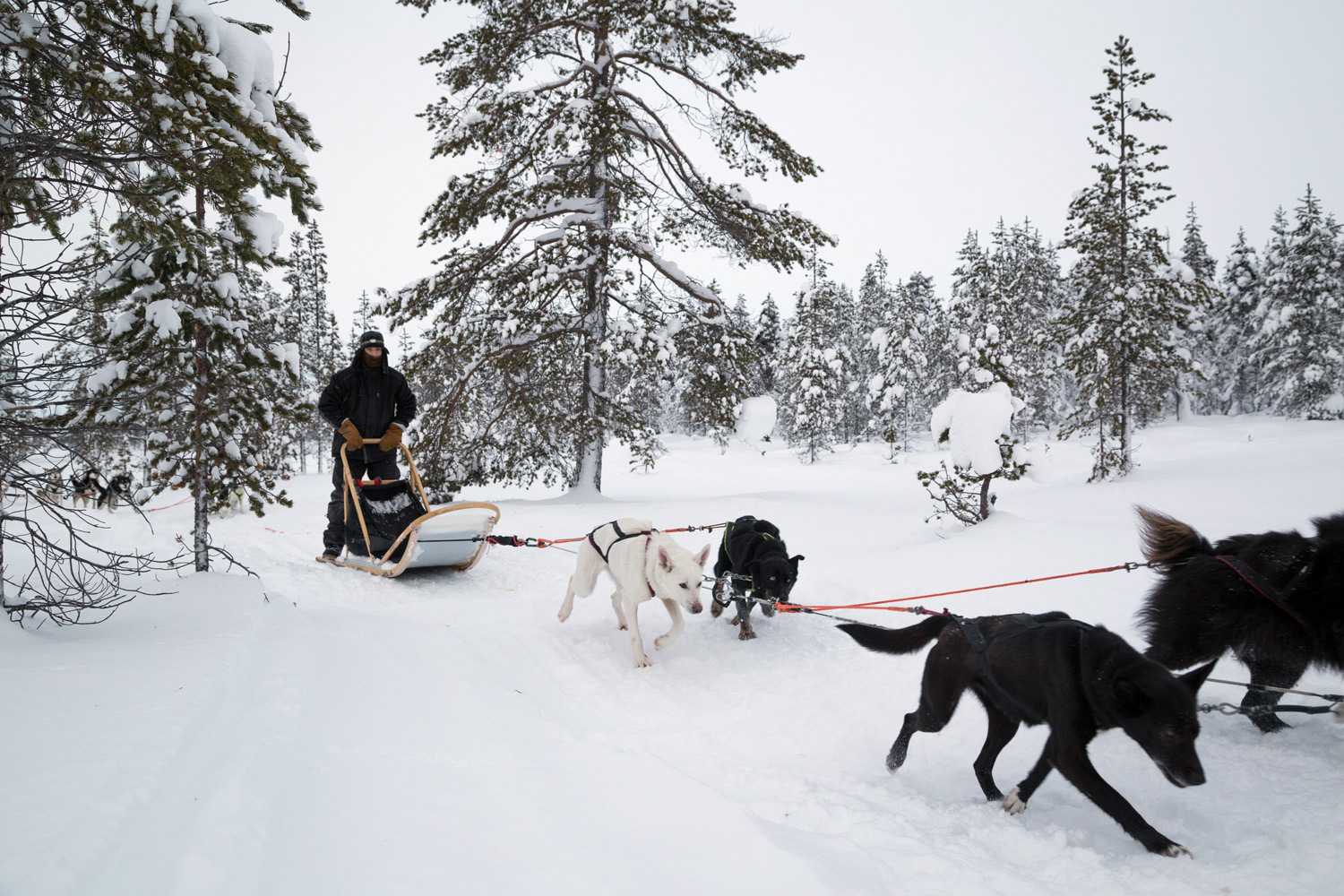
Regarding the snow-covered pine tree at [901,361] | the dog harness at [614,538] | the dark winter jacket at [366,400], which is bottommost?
the dog harness at [614,538]

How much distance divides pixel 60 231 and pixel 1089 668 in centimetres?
627

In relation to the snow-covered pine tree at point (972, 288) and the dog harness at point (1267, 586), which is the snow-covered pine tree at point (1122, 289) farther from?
the dog harness at point (1267, 586)

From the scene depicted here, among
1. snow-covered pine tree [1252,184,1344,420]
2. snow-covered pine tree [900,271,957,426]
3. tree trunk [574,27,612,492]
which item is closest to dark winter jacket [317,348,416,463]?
tree trunk [574,27,612,492]

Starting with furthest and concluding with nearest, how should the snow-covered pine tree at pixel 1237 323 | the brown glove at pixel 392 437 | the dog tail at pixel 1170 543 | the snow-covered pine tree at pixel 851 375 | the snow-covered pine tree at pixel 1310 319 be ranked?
the snow-covered pine tree at pixel 851 375 → the snow-covered pine tree at pixel 1237 323 → the snow-covered pine tree at pixel 1310 319 → the brown glove at pixel 392 437 → the dog tail at pixel 1170 543

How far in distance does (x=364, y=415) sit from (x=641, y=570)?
4.21 meters

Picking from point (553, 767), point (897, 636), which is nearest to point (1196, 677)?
point (897, 636)

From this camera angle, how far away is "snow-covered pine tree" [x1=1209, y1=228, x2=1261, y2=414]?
1506 inches

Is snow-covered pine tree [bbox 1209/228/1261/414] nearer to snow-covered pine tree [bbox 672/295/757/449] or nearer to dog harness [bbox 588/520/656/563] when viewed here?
snow-covered pine tree [bbox 672/295/757/449]

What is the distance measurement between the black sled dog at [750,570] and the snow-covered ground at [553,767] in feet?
0.92

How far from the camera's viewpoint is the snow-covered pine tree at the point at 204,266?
3684 millimetres

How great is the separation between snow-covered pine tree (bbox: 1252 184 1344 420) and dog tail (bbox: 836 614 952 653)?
38316 mm

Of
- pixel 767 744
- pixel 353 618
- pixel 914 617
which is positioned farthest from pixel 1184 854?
pixel 353 618

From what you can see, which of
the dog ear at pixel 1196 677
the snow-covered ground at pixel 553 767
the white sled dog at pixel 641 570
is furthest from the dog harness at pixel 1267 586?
the white sled dog at pixel 641 570

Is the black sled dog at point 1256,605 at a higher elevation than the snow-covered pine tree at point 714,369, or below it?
below
